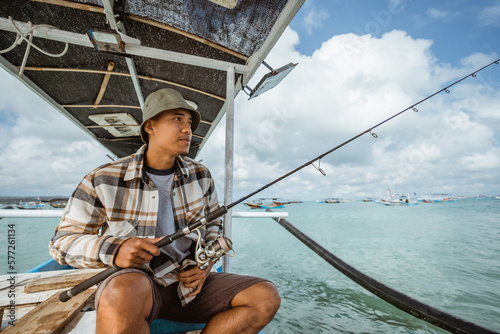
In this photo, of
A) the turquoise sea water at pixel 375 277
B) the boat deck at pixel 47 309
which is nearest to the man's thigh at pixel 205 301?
the boat deck at pixel 47 309

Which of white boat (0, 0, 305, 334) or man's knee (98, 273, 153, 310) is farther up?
white boat (0, 0, 305, 334)

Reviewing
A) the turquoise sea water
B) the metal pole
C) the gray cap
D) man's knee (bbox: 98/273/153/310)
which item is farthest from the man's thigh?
the turquoise sea water

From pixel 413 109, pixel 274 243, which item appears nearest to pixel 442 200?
pixel 274 243

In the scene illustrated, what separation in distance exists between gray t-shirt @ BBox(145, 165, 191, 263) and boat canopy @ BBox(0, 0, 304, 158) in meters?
1.37

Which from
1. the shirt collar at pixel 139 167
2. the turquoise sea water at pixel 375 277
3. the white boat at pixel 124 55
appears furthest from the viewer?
the turquoise sea water at pixel 375 277

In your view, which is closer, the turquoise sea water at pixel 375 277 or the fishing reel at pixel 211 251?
the fishing reel at pixel 211 251

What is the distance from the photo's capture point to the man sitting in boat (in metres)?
1.12

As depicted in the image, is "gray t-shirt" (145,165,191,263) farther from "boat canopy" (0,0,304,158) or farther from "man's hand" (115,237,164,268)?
"boat canopy" (0,0,304,158)

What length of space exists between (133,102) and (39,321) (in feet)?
11.1

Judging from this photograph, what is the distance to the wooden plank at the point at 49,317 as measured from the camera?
1109mm

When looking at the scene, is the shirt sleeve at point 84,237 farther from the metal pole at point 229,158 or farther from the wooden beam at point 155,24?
the wooden beam at point 155,24

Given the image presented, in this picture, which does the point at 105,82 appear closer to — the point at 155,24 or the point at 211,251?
the point at 155,24

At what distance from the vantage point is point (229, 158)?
2.65 metres

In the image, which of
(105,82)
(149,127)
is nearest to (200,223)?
(149,127)
